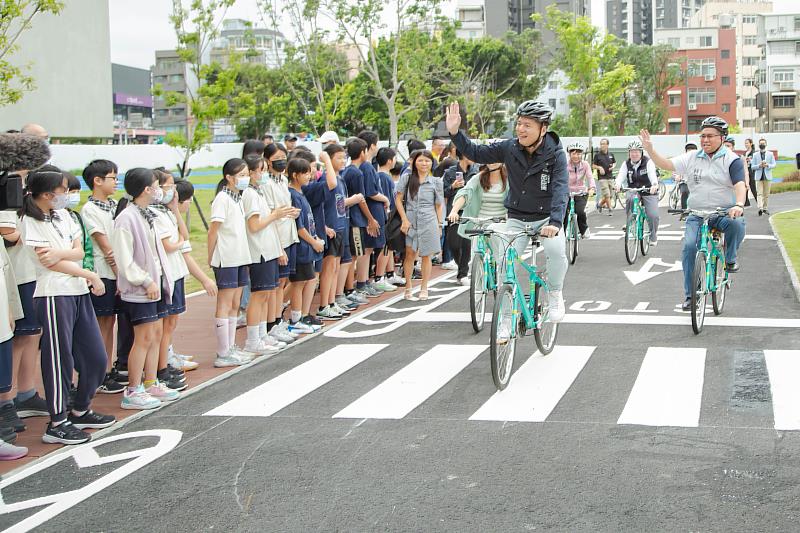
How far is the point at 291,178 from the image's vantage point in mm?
10961

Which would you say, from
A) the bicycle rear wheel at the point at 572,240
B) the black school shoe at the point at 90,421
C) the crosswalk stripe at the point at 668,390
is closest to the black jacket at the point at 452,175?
the bicycle rear wheel at the point at 572,240

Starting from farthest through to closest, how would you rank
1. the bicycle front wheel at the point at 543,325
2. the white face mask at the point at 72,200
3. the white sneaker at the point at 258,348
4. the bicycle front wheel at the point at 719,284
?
the bicycle front wheel at the point at 719,284, the white sneaker at the point at 258,348, the bicycle front wheel at the point at 543,325, the white face mask at the point at 72,200

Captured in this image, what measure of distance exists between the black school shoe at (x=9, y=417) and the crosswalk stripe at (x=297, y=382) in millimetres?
1365

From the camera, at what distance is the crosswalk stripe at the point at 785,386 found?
7001 millimetres

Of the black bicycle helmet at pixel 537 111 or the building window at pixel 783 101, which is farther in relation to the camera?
the building window at pixel 783 101

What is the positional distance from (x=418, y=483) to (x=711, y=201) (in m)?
6.37

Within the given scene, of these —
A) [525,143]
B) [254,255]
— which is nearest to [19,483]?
[254,255]

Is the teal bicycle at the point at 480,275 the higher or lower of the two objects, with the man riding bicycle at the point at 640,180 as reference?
lower

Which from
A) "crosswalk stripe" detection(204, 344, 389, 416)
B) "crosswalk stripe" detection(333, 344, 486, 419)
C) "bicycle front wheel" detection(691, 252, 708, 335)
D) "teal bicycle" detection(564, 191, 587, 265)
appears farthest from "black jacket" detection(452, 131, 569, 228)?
"teal bicycle" detection(564, 191, 587, 265)

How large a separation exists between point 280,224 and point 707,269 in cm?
451

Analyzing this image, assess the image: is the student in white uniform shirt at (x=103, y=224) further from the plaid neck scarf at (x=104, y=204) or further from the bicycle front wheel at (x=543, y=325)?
the bicycle front wheel at (x=543, y=325)

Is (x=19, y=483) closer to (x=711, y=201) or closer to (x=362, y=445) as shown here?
(x=362, y=445)

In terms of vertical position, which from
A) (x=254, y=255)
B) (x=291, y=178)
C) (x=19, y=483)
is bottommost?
(x=19, y=483)

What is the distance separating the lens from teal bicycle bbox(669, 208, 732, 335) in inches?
402
